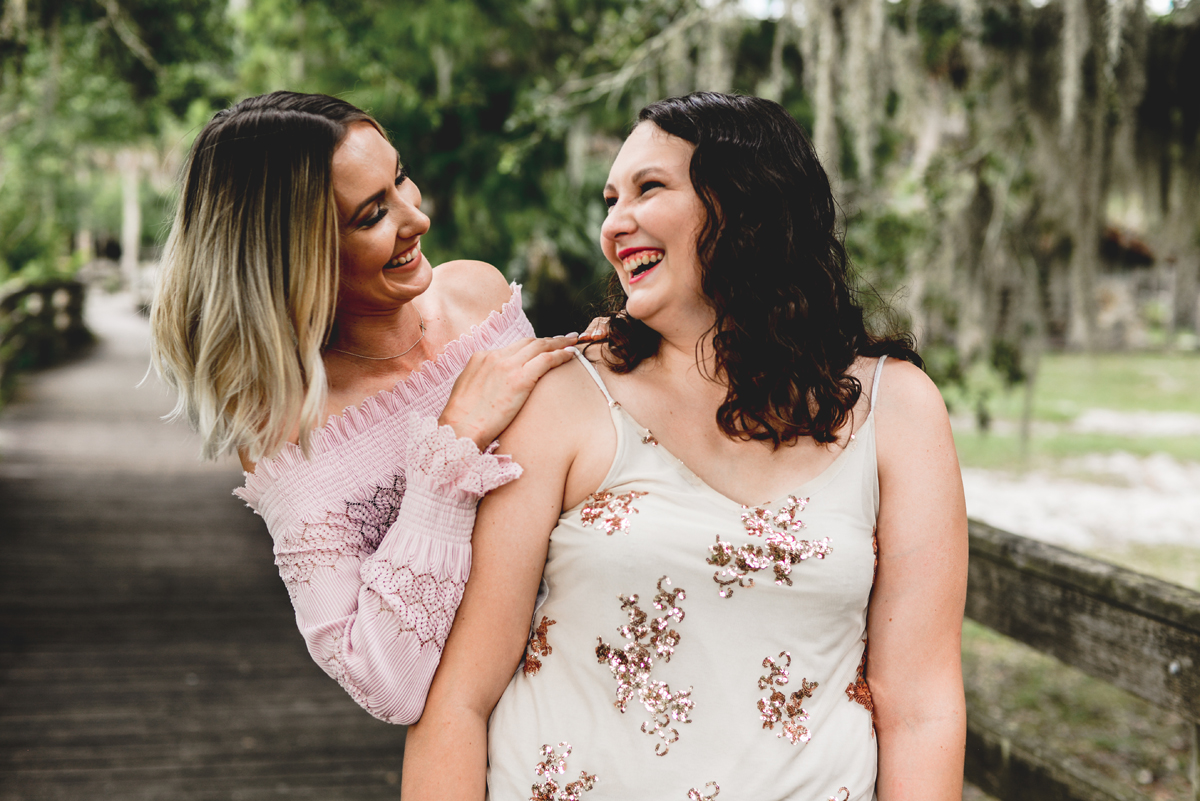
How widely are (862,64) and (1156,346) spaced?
19.9 metres

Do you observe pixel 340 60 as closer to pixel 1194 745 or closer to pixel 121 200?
pixel 1194 745

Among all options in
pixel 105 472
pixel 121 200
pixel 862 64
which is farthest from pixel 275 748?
pixel 121 200

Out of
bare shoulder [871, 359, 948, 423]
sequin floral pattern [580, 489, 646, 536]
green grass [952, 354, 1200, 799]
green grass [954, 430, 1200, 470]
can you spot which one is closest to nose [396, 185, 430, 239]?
sequin floral pattern [580, 489, 646, 536]

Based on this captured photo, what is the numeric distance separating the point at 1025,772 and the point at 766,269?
1.41 meters

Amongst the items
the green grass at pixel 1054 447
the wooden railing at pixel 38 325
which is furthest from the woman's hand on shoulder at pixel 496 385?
the wooden railing at pixel 38 325

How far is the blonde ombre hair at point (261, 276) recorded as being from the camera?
1478 millimetres

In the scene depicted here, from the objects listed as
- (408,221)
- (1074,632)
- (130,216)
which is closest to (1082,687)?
(1074,632)

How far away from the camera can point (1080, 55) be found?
289 cm

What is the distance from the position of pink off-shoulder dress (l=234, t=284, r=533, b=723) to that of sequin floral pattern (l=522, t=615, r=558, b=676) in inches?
4.9

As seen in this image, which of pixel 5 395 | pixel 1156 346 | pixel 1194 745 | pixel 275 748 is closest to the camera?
pixel 1194 745

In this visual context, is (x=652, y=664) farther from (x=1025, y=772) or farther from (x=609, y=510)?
(x=1025, y=772)

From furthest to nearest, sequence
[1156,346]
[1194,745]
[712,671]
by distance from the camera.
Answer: [1156,346]
[1194,745]
[712,671]

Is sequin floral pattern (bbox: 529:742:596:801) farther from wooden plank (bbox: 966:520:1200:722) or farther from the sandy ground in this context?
the sandy ground

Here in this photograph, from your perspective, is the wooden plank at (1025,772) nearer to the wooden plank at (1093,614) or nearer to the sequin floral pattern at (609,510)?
the wooden plank at (1093,614)
